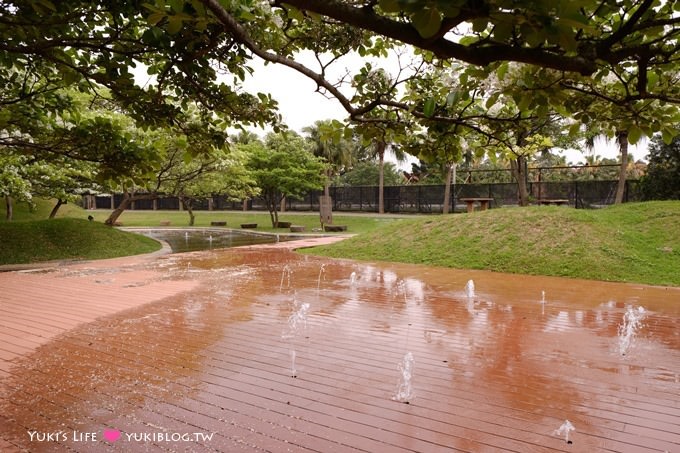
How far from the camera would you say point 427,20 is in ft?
4.54

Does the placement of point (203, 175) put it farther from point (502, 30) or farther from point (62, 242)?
point (502, 30)

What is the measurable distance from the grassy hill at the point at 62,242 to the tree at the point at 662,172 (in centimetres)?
1885

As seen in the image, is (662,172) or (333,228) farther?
(333,228)

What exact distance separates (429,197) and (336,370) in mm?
26582

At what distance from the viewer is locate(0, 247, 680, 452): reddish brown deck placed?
3379 millimetres

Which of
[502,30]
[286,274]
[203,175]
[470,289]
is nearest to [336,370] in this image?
[502,30]

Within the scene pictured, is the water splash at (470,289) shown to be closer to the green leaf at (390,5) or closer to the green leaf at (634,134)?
the green leaf at (634,134)

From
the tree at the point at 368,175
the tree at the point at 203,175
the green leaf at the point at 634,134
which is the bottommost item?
the green leaf at the point at 634,134

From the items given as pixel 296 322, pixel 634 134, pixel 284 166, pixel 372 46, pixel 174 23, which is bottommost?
pixel 296 322

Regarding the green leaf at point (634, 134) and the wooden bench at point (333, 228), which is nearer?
the green leaf at point (634, 134)

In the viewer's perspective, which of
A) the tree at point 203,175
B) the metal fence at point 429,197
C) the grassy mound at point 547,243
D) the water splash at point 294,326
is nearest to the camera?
the water splash at point 294,326

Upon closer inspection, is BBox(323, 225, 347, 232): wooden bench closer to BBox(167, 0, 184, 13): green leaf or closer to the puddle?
the puddle

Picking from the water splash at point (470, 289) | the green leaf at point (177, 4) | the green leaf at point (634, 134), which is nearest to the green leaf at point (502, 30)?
the green leaf at point (177, 4)

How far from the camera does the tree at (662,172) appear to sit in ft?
56.7
